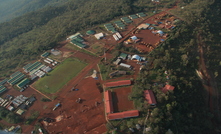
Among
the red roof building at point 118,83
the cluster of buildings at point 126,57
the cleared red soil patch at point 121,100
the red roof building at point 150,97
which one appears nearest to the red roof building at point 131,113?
the cleared red soil patch at point 121,100

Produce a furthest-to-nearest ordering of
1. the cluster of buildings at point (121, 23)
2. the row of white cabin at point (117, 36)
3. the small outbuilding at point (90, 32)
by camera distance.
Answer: the cluster of buildings at point (121, 23) < the small outbuilding at point (90, 32) < the row of white cabin at point (117, 36)

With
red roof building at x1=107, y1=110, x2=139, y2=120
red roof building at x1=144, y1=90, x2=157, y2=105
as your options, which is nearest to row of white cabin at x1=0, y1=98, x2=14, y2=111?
red roof building at x1=107, y1=110, x2=139, y2=120

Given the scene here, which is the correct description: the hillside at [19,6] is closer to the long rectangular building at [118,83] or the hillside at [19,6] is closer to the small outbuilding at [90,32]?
the small outbuilding at [90,32]

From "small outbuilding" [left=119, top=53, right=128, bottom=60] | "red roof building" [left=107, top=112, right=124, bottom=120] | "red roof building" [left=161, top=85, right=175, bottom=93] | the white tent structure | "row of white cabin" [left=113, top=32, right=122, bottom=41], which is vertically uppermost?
the white tent structure

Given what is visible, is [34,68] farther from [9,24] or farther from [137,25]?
[9,24]

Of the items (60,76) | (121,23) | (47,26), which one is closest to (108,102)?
(60,76)

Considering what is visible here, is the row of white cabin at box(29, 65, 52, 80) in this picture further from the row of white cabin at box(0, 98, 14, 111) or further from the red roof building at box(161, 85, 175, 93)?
the red roof building at box(161, 85, 175, 93)

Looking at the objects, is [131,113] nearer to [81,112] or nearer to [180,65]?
[81,112]

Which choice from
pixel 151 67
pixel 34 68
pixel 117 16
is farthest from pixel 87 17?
pixel 151 67
